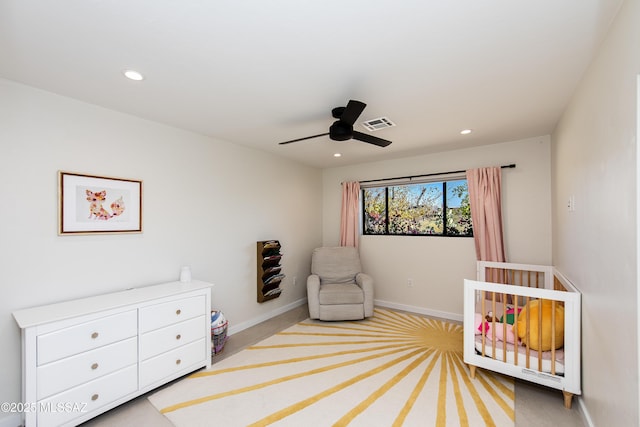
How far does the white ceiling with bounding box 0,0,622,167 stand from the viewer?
4.29ft

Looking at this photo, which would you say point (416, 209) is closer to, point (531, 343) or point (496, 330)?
point (496, 330)

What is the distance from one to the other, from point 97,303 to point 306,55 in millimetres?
2332

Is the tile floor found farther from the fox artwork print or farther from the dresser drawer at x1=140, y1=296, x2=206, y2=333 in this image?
the fox artwork print

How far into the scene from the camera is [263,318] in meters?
3.87

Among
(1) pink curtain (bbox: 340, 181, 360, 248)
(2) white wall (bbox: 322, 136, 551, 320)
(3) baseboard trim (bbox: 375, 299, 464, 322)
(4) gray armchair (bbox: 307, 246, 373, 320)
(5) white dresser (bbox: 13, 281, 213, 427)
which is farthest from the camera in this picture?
(1) pink curtain (bbox: 340, 181, 360, 248)

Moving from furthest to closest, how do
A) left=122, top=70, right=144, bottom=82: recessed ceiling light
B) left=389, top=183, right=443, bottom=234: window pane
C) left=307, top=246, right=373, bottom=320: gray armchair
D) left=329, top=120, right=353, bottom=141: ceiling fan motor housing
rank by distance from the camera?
left=389, top=183, right=443, bottom=234: window pane, left=307, top=246, right=373, bottom=320: gray armchair, left=329, top=120, right=353, bottom=141: ceiling fan motor housing, left=122, top=70, right=144, bottom=82: recessed ceiling light

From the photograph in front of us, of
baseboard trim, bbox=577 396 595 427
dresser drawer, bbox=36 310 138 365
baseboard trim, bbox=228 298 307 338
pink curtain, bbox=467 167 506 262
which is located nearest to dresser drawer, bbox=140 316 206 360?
dresser drawer, bbox=36 310 138 365

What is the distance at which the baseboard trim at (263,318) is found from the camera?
3461mm

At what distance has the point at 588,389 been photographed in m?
1.88

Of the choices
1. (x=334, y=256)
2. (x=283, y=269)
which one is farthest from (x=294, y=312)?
(x=334, y=256)

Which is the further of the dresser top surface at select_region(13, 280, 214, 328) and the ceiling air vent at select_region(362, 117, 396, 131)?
the ceiling air vent at select_region(362, 117, 396, 131)

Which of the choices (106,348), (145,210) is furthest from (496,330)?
(145,210)

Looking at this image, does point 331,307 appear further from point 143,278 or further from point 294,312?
point 143,278

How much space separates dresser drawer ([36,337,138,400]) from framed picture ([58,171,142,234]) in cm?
95
